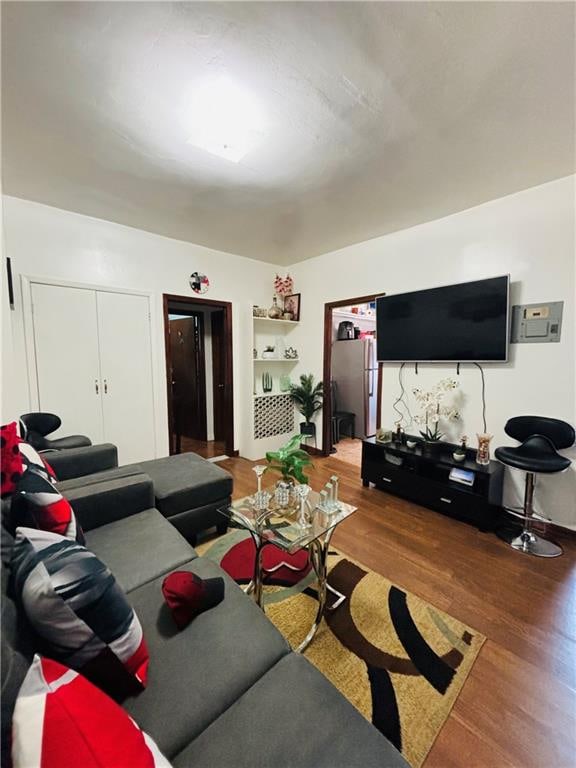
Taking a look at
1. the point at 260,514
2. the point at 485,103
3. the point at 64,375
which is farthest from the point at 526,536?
the point at 64,375

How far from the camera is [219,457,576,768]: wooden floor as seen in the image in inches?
44.6

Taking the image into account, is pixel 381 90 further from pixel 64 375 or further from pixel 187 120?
pixel 64 375

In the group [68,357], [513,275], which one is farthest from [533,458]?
[68,357]

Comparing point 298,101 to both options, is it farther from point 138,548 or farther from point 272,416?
point 272,416

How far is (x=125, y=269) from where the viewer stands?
3205 mm

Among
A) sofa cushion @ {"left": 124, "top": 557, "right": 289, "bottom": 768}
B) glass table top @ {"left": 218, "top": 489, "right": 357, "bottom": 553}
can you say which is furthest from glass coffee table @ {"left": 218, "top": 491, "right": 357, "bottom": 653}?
sofa cushion @ {"left": 124, "top": 557, "right": 289, "bottom": 768}

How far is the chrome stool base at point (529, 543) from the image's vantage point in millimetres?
2172

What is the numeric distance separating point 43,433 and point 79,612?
A: 2340 mm

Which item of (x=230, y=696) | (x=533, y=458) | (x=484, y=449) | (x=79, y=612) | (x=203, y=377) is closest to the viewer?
(x=79, y=612)

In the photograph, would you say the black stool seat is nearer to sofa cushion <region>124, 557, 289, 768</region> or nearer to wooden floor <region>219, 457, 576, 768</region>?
wooden floor <region>219, 457, 576, 768</region>

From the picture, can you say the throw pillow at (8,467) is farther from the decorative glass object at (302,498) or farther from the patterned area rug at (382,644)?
the patterned area rug at (382,644)

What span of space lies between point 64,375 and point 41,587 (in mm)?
2716

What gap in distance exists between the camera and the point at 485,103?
5.24 feet

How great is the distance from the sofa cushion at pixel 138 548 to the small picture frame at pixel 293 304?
3.28 metres
